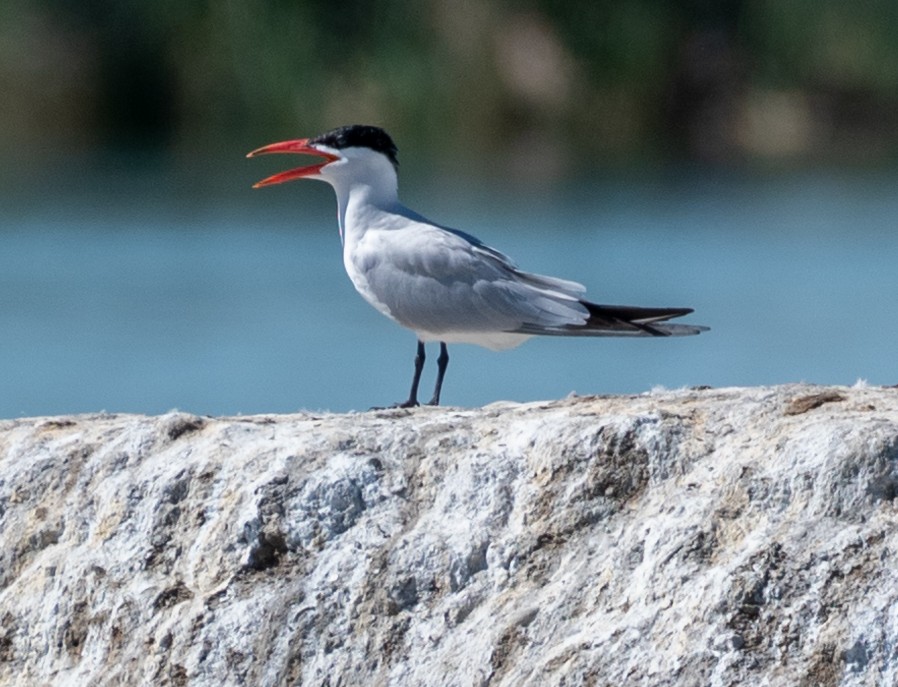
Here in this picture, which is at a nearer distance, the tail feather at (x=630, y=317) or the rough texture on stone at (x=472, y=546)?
the rough texture on stone at (x=472, y=546)

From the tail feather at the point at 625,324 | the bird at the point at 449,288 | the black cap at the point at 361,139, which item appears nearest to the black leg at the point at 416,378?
the bird at the point at 449,288

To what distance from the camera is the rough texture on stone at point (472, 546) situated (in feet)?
16.4

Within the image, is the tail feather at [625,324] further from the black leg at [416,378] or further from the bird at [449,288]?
the black leg at [416,378]

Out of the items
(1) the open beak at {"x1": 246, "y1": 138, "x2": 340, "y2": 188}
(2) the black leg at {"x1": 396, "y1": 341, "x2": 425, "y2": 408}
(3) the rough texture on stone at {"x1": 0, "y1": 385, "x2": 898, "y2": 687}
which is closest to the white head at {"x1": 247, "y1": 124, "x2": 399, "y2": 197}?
→ (1) the open beak at {"x1": 246, "y1": 138, "x2": 340, "y2": 188}

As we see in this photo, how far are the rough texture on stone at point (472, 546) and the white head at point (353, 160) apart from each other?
7.63ft

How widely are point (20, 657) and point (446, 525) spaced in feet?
4.84

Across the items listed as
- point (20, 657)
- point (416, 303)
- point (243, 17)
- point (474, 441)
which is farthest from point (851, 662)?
point (243, 17)

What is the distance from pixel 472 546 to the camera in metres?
5.43

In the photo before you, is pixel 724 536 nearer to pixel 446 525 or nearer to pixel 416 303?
pixel 446 525

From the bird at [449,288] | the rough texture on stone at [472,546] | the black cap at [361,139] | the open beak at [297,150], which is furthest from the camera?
the black cap at [361,139]

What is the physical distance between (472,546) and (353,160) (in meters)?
3.32

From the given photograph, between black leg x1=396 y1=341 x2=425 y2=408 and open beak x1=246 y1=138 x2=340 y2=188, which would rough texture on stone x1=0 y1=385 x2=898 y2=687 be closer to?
black leg x1=396 y1=341 x2=425 y2=408

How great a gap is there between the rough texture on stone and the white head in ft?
7.63

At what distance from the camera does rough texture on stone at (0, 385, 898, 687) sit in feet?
16.4
